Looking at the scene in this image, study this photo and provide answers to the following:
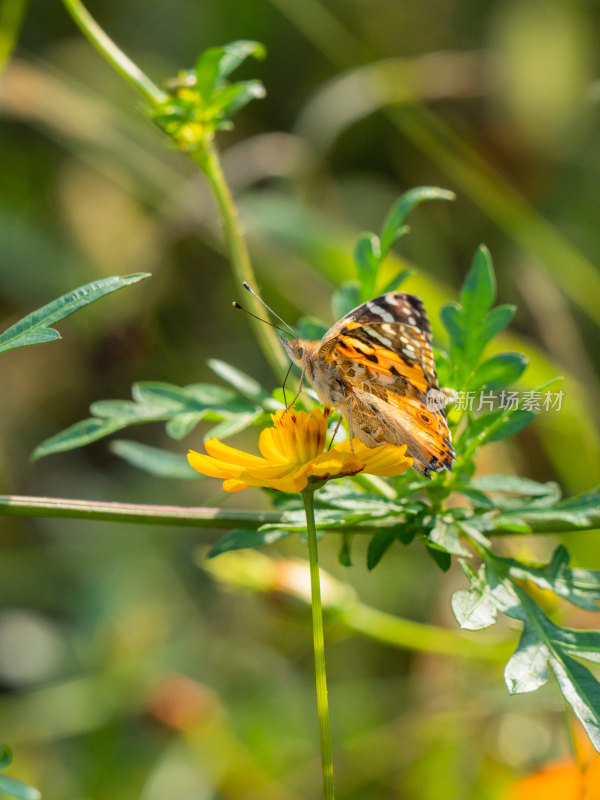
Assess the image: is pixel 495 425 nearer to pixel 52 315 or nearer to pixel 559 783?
pixel 52 315

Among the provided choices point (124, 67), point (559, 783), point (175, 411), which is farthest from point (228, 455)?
point (559, 783)

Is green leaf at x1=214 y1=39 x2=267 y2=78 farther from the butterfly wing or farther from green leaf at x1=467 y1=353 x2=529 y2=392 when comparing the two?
green leaf at x1=467 y1=353 x2=529 y2=392

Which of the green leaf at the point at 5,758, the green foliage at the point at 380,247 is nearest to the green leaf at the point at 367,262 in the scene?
the green foliage at the point at 380,247

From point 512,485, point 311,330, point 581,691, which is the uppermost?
point 311,330

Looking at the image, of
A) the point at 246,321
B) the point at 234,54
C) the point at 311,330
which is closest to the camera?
the point at 234,54

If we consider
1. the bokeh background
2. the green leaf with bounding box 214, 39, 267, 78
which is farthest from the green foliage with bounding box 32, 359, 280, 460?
the bokeh background

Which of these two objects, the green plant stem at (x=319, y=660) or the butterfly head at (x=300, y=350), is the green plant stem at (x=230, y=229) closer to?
the butterfly head at (x=300, y=350)

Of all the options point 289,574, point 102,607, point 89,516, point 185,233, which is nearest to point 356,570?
point 102,607
